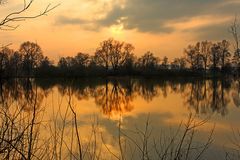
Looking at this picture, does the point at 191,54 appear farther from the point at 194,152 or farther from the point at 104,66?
the point at 194,152

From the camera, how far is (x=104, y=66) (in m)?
76.3

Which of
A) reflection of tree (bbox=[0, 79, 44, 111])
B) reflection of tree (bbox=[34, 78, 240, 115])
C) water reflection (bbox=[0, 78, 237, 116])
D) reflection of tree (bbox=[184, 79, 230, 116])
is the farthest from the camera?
reflection of tree (bbox=[34, 78, 240, 115])

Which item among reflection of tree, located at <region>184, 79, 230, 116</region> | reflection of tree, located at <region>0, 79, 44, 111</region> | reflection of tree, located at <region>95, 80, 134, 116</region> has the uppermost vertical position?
reflection of tree, located at <region>0, 79, 44, 111</region>

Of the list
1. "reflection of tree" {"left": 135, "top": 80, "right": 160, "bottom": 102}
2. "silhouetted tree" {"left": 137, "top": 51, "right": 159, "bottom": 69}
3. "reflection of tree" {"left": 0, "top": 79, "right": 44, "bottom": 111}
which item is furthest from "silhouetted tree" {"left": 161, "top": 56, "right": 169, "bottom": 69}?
"reflection of tree" {"left": 0, "top": 79, "right": 44, "bottom": 111}

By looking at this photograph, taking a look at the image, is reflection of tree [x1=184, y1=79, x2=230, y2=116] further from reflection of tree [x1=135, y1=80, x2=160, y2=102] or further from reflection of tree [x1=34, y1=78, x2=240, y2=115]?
reflection of tree [x1=135, y1=80, x2=160, y2=102]

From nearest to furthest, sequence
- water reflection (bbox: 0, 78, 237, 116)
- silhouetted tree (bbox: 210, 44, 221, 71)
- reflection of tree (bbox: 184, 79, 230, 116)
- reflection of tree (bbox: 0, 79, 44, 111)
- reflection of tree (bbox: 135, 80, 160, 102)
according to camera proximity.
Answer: reflection of tree (bbox: 0, 79, 44, 111) → water reflection (bbox: 0, 78, 237, 116) → reflection of tree (bbox: 184, 79, 230, 116) → reflection of tree (bbox: 135, 80, 160, 102) → silhouetted tree (bbox: 210, 44, 221, 71)

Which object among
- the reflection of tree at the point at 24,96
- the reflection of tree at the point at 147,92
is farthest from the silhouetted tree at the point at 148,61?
the reflection of tree at the point at 24,96

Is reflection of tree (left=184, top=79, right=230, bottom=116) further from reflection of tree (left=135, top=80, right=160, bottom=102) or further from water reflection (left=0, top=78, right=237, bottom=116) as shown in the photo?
reflection of tree (left=135, top=80, right=160, bottom=102)

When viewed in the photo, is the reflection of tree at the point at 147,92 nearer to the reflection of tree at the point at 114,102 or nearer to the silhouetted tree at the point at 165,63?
the reflection of tree at the point at 114,102

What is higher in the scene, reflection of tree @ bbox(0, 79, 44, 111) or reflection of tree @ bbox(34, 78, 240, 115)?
reflection of tree @ bbox(0, 79, 44, 111)

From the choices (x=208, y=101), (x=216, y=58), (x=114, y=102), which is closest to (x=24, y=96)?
(x=114, y=102)

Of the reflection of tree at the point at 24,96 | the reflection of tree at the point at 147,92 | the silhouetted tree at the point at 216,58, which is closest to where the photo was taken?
the reflection of tree at the point at 24,96

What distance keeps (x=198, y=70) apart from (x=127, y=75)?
45.3 ft

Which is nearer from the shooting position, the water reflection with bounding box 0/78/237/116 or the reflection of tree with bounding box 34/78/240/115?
the water reflection with bounding box 0/78/237/116
